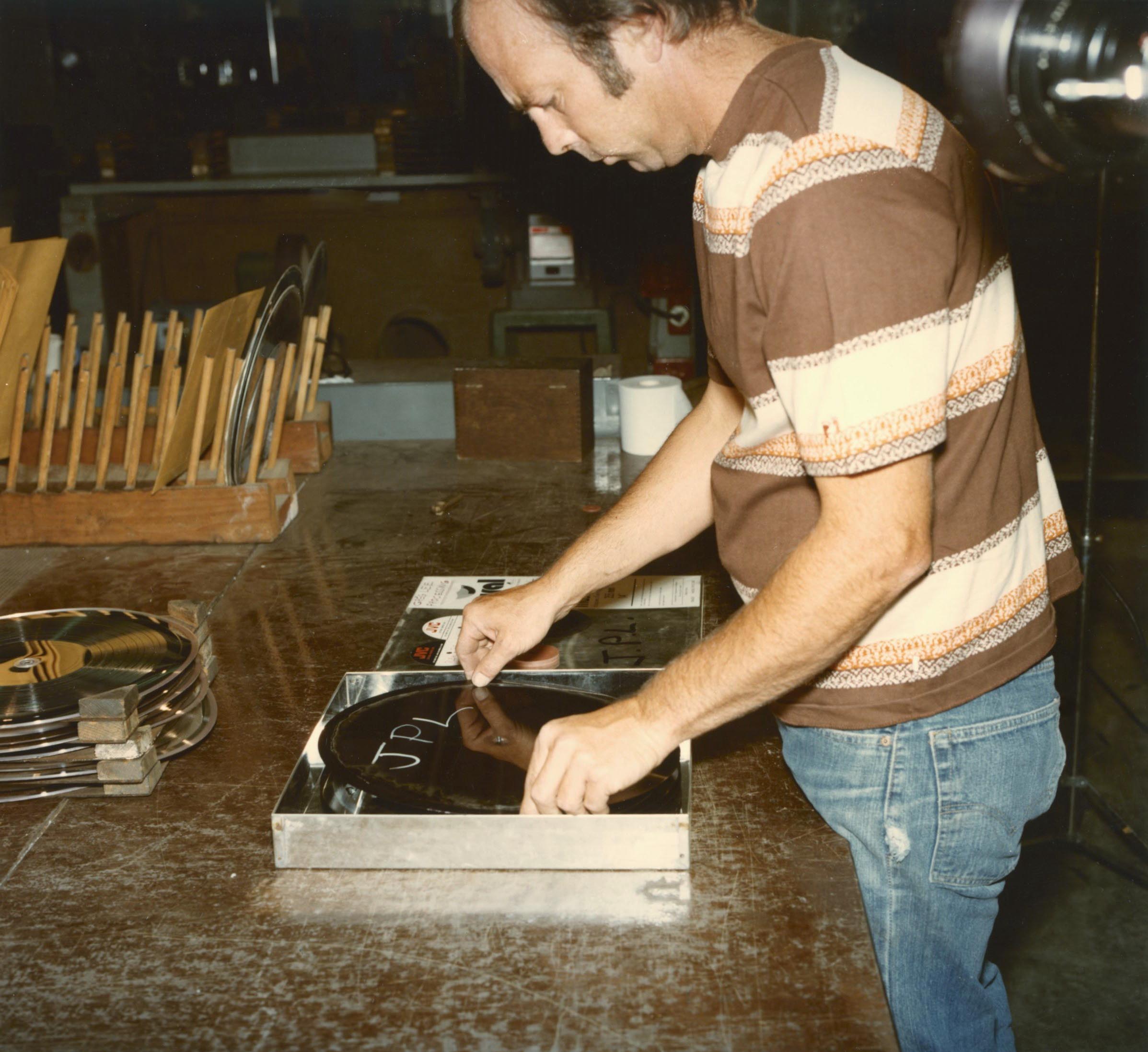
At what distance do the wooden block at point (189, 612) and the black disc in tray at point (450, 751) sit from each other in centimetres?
29

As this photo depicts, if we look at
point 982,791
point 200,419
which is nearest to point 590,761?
point 982,791

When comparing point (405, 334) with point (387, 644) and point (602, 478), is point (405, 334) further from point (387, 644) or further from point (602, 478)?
point (387, 644)

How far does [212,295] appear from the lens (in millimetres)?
5945

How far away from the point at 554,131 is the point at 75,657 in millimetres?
724

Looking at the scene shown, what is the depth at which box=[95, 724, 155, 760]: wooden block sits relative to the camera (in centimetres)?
108

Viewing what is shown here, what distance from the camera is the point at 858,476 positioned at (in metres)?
0.86

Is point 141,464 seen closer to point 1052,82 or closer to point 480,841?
point 480,841

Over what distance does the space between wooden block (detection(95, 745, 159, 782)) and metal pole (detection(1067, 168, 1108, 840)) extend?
6.58 feet

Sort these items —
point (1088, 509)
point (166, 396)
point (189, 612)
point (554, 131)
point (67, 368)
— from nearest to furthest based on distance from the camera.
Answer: point (554, 131) < point (189, 612) < point (166, 396) < point (67, 368) < point (1088, 509)

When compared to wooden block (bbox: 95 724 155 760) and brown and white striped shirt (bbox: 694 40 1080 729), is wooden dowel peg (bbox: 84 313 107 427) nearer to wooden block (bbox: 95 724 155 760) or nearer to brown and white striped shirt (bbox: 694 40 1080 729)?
wooden block (bbox: 95 724 155 760)

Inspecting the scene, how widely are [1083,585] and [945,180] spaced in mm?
2077

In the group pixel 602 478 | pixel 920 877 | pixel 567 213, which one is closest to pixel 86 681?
pixel 920 877

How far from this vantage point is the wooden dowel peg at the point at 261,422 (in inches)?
76.3

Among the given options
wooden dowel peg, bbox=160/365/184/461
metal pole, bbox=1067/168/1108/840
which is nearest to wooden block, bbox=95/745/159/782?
wooden dowel peg, bbox=160/365/184/461
